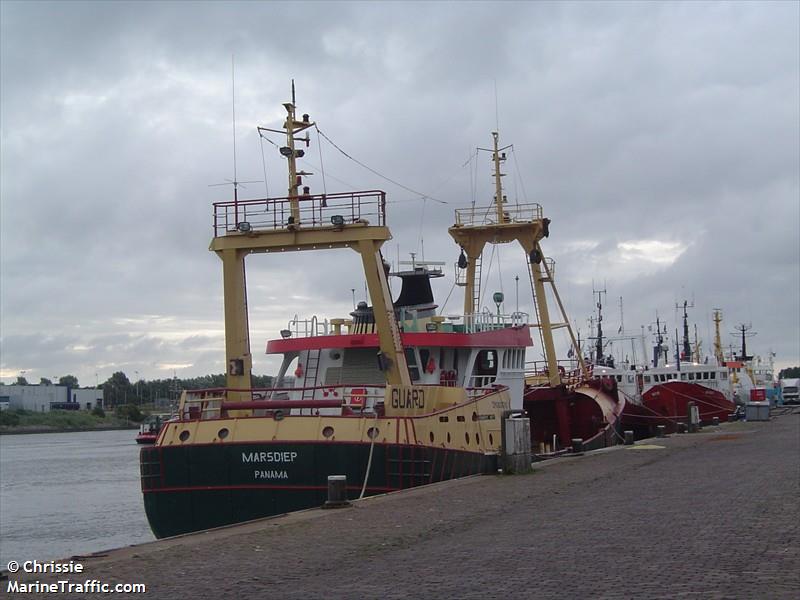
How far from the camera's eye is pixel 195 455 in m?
18.1

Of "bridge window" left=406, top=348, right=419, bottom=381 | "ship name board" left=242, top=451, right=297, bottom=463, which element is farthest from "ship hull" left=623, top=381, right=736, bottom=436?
"ship name board" left=242, top=451, right=297, bottom=463

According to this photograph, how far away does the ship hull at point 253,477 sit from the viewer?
17484 millimetres

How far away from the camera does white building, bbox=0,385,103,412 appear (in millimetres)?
139238

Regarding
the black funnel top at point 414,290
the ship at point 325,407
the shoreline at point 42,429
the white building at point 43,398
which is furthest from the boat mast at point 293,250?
the white building at point 43,398

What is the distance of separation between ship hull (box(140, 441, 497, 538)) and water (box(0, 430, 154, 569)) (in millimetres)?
5522

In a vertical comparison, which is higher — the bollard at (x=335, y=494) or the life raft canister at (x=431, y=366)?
the life raft canister at (x=431, y=366)

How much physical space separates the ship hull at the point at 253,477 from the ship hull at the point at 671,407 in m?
26.0

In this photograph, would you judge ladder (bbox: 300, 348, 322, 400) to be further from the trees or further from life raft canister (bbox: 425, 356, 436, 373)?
the trees

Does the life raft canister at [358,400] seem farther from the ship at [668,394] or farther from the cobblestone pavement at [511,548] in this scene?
the ship at [668,394]

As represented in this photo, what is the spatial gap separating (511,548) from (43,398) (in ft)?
477

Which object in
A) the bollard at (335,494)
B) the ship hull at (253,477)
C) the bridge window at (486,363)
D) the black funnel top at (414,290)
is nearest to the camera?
the bollard at (335,494)

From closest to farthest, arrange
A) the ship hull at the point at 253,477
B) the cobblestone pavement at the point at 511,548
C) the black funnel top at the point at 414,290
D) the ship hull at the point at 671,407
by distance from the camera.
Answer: the cobblestone pavement at the point at 511,548
the ship hull at the point at 253,477
the black funnel top at the point at 414,290
the ship hull at the point at 671,407

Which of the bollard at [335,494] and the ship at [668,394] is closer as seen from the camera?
the bollard at [335,494]

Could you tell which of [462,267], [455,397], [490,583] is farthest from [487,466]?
[462,267]
